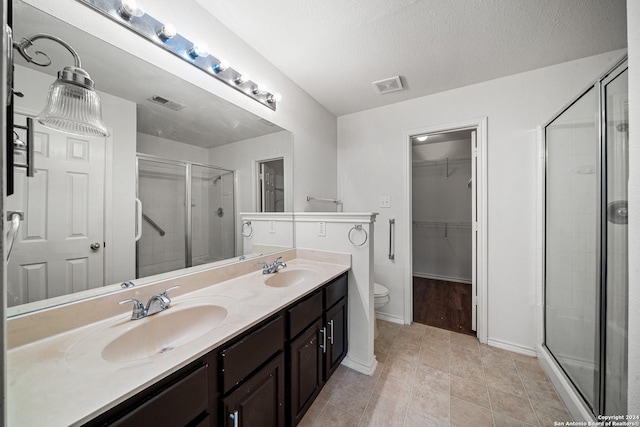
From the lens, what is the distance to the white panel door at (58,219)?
0.76m

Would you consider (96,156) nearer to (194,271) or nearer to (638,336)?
(194,271)

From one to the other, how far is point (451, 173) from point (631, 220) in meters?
3.19

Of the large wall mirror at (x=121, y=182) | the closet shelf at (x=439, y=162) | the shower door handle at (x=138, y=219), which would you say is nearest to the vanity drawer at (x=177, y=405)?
the large wall mirror at (x=121, y=182)

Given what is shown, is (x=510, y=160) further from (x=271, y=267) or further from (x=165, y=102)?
(x=165, y=102)

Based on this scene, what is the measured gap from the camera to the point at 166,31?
1090mm

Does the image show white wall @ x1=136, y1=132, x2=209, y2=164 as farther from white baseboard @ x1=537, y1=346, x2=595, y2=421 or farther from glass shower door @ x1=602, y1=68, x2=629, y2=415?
white baseboard @ x1=537, y1=346, x2=595, y2=421

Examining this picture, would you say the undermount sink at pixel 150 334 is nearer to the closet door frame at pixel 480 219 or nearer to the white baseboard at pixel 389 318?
the white baseboard at pixel 389 318

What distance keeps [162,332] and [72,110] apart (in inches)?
35.7

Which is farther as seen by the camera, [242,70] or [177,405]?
[242,70]

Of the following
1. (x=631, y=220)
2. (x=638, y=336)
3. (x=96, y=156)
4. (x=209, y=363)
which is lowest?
(x=209, y=363)

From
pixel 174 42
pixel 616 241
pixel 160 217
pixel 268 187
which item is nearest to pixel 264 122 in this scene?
pixel 268 187

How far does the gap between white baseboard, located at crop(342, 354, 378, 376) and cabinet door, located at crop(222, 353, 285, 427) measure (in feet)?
2.55

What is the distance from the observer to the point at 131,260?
1031 mm

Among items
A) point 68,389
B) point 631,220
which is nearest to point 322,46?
point 631,220
